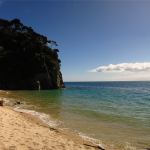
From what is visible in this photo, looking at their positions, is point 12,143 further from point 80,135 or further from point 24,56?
point 24,56

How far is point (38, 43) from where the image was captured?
40.7 metres

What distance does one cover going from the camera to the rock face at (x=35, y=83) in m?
34.3

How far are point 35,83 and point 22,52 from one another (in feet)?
43.6

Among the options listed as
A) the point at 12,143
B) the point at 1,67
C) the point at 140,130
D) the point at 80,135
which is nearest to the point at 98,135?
the point at 80,135

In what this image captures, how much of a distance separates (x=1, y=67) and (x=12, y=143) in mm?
37448

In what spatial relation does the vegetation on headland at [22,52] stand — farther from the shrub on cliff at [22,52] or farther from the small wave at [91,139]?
the small wave at [91,139]

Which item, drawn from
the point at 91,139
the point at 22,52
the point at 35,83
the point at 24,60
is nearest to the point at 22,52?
the point at 22,52

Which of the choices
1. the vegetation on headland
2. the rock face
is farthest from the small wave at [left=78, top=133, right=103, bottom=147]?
the vegetation on headland

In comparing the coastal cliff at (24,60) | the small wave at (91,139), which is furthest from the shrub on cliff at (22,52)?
the small wave at (91,139)

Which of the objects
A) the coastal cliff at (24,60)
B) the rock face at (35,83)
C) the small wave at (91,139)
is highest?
the coastal cliff at (24,60)

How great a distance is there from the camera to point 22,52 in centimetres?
3894

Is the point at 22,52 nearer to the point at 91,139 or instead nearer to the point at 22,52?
the point at 22,52

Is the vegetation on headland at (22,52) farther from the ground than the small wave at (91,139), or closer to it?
farther from the ground

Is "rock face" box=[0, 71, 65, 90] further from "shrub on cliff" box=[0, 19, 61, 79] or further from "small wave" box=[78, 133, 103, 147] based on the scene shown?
"small wave" box=[78, 133, 103, 147]
